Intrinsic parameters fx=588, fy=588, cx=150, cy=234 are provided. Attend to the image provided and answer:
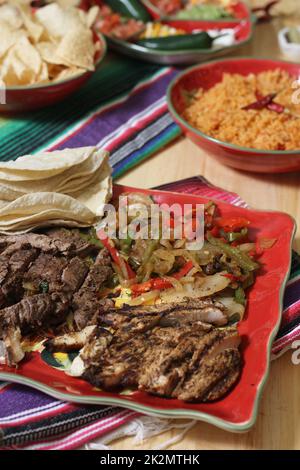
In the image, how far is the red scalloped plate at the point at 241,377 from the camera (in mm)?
1953

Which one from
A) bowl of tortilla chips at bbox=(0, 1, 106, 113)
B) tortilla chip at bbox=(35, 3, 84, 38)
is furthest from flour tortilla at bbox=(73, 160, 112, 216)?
tortilla chip at bbox=(35, 3, 84, 38)

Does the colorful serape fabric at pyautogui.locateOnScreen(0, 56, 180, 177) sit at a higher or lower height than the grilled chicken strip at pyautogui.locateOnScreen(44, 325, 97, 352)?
higher

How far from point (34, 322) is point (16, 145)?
153cm

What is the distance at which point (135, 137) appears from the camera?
370 cm

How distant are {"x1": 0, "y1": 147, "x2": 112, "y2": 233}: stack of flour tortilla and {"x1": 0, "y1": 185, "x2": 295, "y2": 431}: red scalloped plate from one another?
28.0 inches

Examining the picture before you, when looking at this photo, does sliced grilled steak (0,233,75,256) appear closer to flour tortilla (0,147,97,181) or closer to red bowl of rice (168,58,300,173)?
flour tortilla (0,147,97,181)

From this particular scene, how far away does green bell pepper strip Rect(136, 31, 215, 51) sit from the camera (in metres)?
4.27

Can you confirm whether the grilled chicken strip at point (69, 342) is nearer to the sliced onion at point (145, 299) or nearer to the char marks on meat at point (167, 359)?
the char marks on meat at point (167, 359)

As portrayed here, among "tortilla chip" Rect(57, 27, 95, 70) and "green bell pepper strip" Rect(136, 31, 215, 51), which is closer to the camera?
"tortilla chip" Rect(57, 27, 95, 70)
